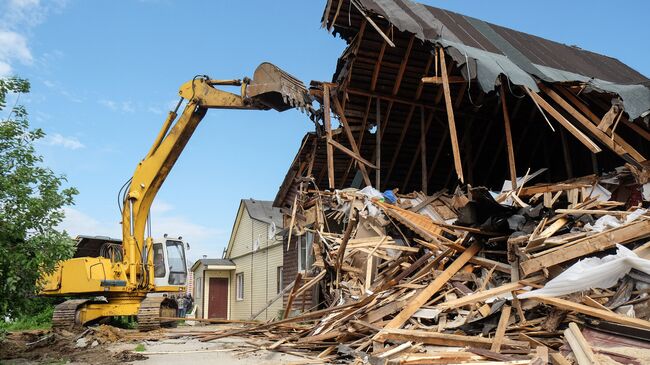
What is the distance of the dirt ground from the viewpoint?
831 centimetres

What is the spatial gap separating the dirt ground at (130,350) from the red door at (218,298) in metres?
16.8

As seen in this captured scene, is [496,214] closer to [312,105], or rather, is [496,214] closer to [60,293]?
[312,105]

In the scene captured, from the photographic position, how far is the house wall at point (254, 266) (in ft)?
80.1

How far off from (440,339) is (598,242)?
7.99 ft

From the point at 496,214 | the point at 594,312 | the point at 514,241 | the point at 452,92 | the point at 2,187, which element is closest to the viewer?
the point at 594,312

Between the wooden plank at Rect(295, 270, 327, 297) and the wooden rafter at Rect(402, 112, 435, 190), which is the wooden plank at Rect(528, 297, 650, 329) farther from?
the wooden rafter at Rect(402, 112, 435, 190)

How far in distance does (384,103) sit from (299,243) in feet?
20.8

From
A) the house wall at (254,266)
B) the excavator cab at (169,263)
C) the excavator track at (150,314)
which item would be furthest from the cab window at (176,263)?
the house wall at (254,266)

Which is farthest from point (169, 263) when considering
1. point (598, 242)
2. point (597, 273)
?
point (597, 273)

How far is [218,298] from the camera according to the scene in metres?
30.0

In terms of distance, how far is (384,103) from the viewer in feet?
46.3

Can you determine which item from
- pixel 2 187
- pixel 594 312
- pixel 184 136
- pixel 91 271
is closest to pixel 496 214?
pixel 594 312

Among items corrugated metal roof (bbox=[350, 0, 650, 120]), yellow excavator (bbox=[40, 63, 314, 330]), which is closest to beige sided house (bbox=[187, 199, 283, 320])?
yellow excavator (bbox=[40, 63, 314, 330])

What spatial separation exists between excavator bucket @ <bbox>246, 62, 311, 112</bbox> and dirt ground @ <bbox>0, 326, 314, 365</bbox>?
5.57 m
